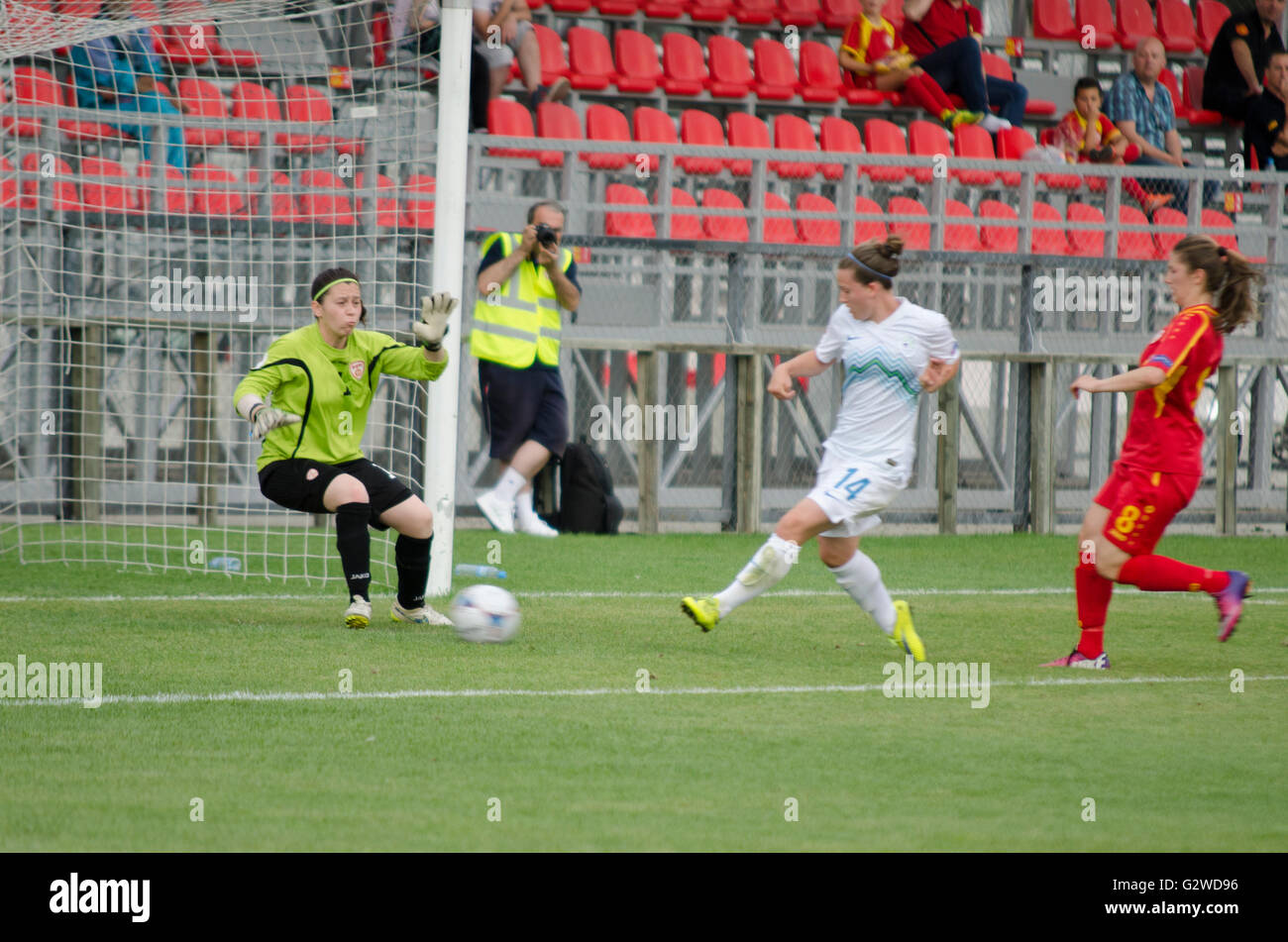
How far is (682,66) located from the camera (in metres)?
17.5

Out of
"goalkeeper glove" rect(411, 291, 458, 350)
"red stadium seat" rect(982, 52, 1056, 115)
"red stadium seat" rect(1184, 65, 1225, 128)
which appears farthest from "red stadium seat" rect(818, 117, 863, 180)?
"goalkeeper glove" rect(411, 291, 458, 350)

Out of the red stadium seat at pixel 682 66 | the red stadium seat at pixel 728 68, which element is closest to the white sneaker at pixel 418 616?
the red stadium seat at pixel 682 66

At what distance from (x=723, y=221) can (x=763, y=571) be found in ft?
26.9

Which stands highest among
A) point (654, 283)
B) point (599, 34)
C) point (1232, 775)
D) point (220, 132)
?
point (599, 34)

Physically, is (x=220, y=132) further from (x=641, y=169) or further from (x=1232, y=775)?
(x=1232, y=775)

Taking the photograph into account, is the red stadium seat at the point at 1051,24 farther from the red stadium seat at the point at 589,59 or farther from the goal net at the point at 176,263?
the goal net at the point at 176,263

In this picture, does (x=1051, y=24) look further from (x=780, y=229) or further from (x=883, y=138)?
(x=780, y=229)

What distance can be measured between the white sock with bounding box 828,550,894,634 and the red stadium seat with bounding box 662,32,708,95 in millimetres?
11025

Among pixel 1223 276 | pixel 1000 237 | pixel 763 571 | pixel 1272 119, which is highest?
pixel 1272 119

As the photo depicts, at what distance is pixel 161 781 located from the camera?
457cm

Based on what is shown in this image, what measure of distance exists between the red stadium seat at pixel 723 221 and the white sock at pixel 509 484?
3916 millimetres

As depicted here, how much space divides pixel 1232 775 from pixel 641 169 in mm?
10079

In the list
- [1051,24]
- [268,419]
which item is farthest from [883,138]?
[268,419]

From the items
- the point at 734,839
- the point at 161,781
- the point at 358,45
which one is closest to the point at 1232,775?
the point at 734,839
